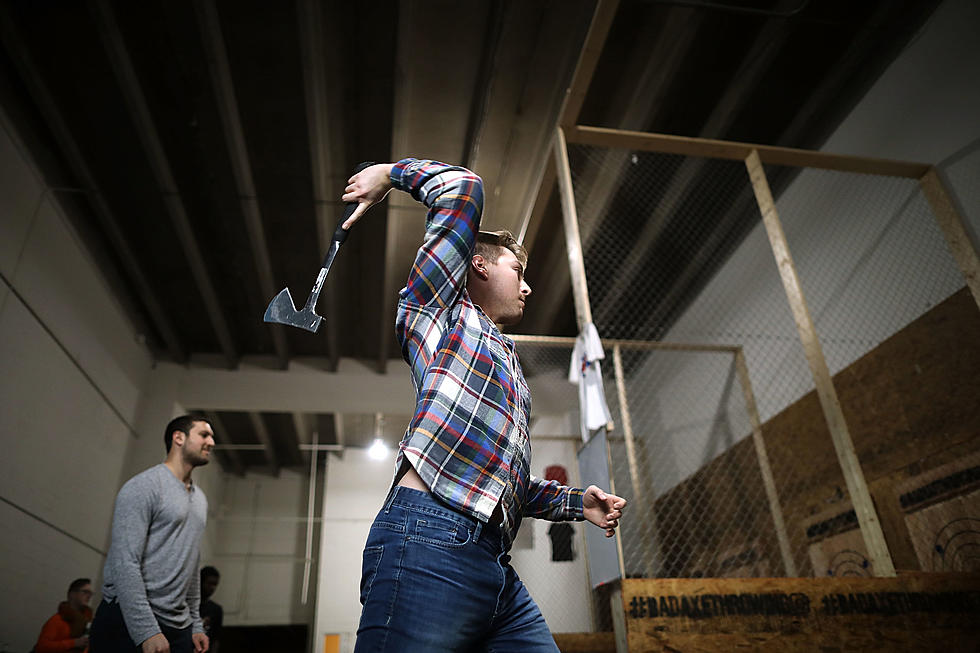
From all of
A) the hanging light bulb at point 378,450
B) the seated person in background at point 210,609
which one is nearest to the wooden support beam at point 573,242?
the seated person in background at point 210,609

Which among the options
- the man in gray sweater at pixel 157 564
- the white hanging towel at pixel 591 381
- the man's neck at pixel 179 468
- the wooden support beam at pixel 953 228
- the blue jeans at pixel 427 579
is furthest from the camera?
the wooden support beam at pixel 953 228

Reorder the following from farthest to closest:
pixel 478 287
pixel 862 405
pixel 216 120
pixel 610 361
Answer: pixel 610 361 < pixel 216 120 < pixel 862 405 < pixel 478 287

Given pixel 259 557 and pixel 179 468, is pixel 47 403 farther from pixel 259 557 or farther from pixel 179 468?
pixel 259 557

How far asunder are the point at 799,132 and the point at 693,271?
1.50 metres

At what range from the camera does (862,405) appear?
436cm

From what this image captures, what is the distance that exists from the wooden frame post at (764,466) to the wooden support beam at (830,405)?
156cm

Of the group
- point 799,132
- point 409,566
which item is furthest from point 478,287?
point 799,132

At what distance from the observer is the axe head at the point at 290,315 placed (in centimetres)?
123

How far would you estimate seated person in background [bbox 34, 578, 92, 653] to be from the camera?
4328mm

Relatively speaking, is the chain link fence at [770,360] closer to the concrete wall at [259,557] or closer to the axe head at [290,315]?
the axe head at [290,315]

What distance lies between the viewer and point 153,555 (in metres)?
2.11

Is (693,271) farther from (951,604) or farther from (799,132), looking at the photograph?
(951,604)

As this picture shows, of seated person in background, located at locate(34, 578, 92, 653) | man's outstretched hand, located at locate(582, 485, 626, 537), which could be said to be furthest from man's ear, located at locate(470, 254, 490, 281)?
seated person in background, located at locate(34, 578, 92, 653)

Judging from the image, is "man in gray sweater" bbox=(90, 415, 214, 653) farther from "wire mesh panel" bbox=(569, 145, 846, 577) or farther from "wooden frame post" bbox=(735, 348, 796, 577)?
"wooden frame post" bbox=(735, 348, 796, 577)
